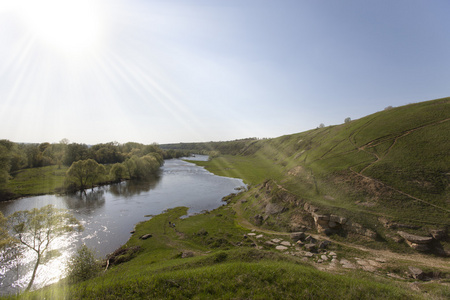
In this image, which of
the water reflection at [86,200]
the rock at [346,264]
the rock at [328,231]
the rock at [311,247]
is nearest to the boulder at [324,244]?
the rock at [311,247]

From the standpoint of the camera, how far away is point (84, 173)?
230 feet

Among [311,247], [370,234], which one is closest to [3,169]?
[311,247]

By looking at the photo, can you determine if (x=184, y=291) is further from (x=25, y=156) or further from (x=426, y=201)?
(x=25, y=156)

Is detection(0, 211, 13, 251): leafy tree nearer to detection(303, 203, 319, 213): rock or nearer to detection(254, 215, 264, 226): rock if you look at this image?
detection(254, 215, 264, 226): rock

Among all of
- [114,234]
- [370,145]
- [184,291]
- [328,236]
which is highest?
[370,145]

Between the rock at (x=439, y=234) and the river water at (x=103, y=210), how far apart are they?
128 ft

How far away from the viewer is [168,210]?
48.2 metres

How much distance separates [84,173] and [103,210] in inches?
1262

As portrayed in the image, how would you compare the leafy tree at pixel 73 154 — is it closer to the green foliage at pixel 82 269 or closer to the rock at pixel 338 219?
the green foliage at pixel 82 269

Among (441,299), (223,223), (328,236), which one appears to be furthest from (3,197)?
(441,299)

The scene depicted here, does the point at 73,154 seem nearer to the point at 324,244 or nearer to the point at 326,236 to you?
the point at 326,236

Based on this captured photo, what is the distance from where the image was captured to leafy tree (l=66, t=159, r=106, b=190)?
68.4 m

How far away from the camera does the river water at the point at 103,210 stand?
24625 millimetres

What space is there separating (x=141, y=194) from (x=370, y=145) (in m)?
70.9
